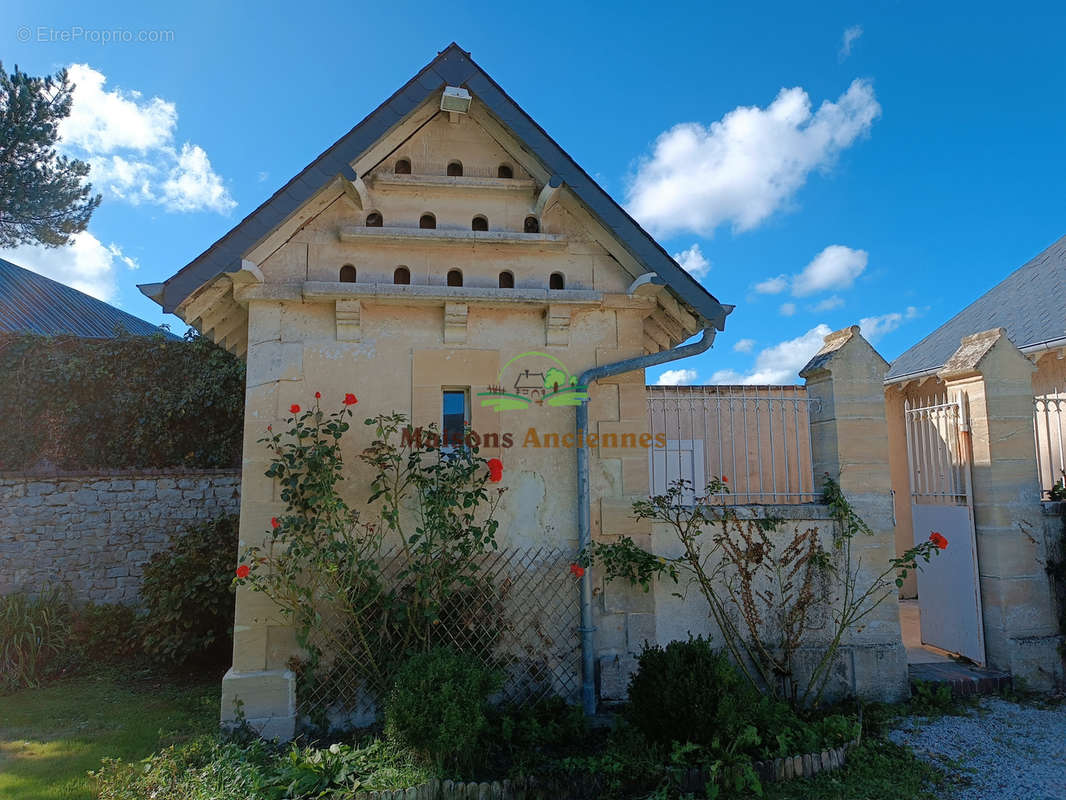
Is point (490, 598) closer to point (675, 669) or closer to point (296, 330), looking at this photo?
point (675, 669)

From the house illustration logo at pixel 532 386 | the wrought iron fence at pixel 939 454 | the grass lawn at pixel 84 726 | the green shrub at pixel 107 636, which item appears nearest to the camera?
the grass lawn at pixel 84 726

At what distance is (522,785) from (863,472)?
403 centimetres

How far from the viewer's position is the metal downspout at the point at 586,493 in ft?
17.0

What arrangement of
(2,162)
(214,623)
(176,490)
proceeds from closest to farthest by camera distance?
(214,623) → (176,490) → (2,162)

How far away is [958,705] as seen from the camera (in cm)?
545

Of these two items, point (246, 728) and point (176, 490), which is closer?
point (246, 728)

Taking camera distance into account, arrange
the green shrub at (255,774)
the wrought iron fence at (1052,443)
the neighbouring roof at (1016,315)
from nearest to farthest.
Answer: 1. the green shrub at (255,774)
2. the wrought iron fence at (1052,443)
3. the neighbouring roof at (1016,315)

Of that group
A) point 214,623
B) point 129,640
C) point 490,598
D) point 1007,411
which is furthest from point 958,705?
point 129,640

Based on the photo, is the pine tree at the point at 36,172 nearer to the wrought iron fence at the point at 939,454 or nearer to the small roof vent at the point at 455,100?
the small roof vent at the point at 455,100

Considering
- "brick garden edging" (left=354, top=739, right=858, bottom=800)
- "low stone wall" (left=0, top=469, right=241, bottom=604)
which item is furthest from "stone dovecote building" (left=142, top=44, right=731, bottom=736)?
"low stone wall" (left=0, top=469, right=241, bottom=604)

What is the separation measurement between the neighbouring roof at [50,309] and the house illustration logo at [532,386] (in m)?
10.2

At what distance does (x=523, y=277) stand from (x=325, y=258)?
5.67 feet

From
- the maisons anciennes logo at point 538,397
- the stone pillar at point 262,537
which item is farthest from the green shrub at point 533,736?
the maisons anciennes logo at point 538,397

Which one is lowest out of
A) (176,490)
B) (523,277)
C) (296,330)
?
(176,490)
